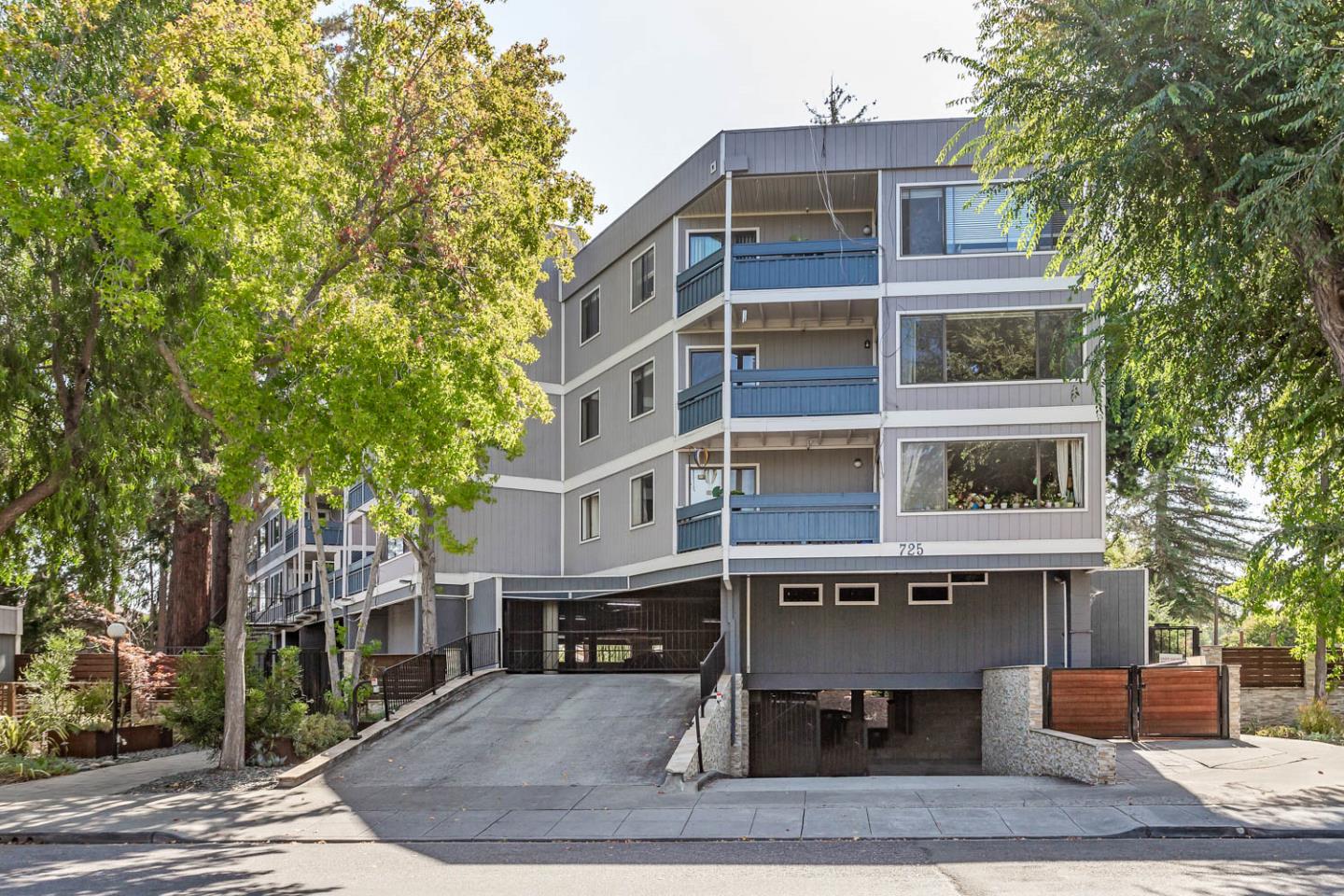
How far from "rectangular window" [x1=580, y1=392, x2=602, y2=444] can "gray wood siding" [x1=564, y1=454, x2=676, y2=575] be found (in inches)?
50.7

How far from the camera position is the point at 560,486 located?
34.0 m

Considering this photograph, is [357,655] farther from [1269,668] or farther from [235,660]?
[1269,668]

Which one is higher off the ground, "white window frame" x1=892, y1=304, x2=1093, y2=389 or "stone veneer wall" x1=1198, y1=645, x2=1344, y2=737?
"white window frame" x1=892, y1=304, x2=1093, y2=389

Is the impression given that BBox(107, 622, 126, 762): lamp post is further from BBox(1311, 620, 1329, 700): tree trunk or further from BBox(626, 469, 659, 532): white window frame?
BBox(1311, 620, 1329, 700): tree trunk

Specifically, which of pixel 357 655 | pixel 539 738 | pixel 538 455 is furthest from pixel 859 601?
pixel 538 455

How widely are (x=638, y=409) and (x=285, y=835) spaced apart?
16.7 metres

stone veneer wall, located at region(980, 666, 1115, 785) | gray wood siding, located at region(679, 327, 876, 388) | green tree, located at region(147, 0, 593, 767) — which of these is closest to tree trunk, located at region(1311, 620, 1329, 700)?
stone veneer wall, located at region(980, 666, 1115, 785)

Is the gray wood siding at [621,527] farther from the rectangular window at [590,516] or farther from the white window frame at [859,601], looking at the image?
the white window frame at [859,601]

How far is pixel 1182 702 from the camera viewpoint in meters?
21.9

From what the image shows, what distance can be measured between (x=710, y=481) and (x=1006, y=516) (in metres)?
6.70

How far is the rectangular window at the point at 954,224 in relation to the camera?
80.7ft

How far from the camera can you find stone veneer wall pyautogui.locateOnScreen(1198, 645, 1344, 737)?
2938 cm

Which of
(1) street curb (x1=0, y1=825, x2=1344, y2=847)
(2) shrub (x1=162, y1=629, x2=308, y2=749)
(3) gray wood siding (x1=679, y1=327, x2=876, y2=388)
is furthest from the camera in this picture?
(3) gray wood siding (x1=679, y1=327, x2=876, y2=388)

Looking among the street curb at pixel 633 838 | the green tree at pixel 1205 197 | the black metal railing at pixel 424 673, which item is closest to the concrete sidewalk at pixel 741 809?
the street curb at pixel 633 838
